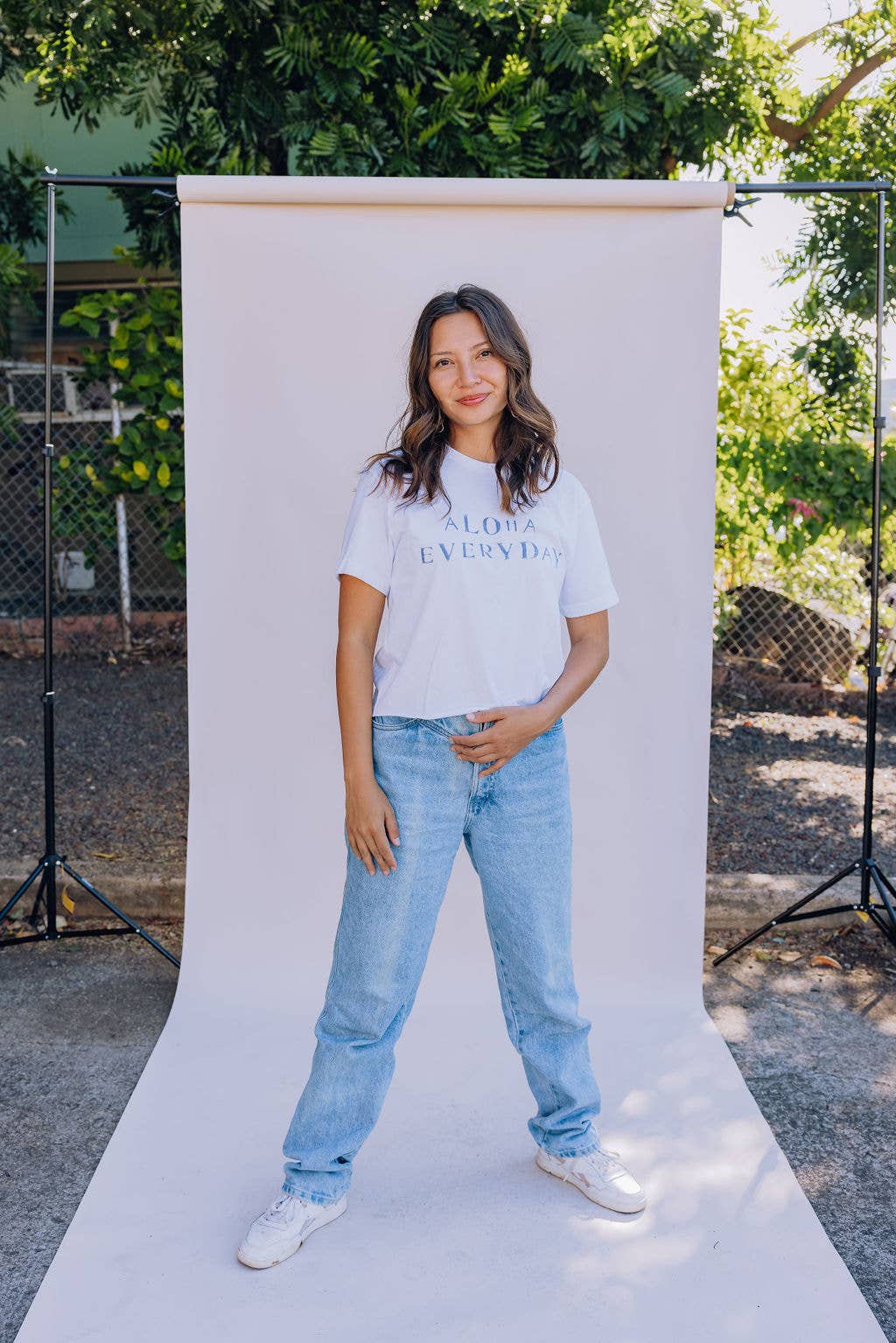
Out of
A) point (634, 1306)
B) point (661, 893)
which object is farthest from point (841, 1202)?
point (661, 893)

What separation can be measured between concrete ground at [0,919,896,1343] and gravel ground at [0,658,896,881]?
47cm

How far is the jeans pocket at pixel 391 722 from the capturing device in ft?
7.11

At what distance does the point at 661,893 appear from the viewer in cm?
347

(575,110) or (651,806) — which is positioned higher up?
(575,110)

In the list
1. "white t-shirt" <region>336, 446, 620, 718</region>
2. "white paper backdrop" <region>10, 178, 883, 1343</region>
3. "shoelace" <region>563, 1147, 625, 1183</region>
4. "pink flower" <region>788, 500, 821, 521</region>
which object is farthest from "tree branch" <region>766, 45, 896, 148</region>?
"shoelace" <region>563, 1147, 625, 1183</region>

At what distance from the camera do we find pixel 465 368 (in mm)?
2156

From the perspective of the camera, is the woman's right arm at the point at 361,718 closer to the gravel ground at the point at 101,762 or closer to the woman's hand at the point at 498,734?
the woman's hand at the point at 498,734

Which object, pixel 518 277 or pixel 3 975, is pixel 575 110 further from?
pixel 3 975

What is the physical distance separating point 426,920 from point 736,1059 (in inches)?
49.9

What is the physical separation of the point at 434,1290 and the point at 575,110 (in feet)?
14.3

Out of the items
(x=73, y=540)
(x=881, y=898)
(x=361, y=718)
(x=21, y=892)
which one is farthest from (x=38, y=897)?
(x=73, y=540)

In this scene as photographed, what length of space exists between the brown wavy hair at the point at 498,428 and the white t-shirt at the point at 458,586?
0.08ft

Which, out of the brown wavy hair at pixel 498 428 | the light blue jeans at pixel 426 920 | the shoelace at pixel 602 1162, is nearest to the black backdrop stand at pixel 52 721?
the shoelace at pixel 602 1162

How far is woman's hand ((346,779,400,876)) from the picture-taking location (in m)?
2.13
